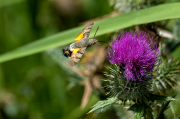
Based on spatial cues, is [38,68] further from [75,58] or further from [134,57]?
[134,57]

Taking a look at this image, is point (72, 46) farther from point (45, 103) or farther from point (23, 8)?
point (23, 8)

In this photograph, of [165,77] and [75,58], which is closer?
[75,58]

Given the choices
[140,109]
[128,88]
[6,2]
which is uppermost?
[6,2]

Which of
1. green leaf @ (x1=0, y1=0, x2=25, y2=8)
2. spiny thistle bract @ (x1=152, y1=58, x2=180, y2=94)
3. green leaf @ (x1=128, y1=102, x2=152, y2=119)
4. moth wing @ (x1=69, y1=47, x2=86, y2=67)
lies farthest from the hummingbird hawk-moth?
green leaf @ (x1=0, y1=0, x2=25, y2=8)

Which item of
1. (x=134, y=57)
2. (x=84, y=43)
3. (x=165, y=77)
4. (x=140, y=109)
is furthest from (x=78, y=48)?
(x=165, y=77)

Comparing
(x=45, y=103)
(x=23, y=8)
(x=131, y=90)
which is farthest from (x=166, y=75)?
→ (x=23, y=8)
